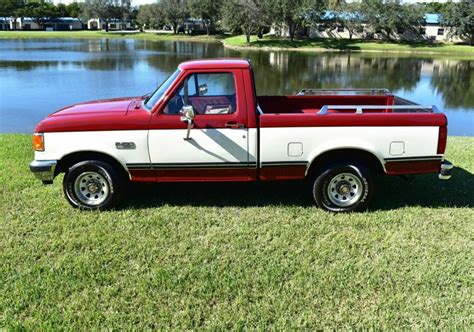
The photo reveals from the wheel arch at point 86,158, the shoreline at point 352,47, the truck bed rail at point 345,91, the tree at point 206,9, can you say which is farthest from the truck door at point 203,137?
the tree at point 206,9

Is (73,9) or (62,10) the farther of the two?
(73,9)

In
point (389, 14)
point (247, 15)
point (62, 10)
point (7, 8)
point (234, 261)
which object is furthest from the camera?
point (62, 10)

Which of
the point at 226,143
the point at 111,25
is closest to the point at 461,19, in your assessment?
the point at 226,143

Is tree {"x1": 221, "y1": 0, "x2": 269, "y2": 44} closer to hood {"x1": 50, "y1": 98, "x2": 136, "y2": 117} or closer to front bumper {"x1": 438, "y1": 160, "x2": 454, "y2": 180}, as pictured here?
hood {"x1": 50, "y1": 98, "x2": 136, "y2": 117}

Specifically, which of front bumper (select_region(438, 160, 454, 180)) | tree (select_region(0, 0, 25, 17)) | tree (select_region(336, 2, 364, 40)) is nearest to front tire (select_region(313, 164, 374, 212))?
front bumper (select_region(438, 160, 454, 180))

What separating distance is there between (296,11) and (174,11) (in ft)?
126

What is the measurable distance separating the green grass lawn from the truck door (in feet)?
1.83

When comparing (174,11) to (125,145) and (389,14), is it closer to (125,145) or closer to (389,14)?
(389,14)

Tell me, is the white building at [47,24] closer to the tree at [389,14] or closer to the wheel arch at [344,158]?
the tree at [389,14]

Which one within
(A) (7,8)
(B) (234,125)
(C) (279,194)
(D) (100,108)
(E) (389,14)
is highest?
(A) (7,8)

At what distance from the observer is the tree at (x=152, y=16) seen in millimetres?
104188

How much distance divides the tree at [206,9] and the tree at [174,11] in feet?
12.8

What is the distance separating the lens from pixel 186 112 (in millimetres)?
5254

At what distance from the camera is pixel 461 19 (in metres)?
70.7
